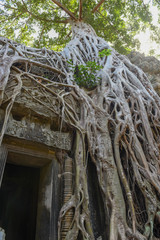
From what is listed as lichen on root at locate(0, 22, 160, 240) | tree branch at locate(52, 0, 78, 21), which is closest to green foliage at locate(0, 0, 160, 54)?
tree branch at locate(52, 0, 78, 21)

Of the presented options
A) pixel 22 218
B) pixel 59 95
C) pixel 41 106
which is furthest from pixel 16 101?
pixel 22 218

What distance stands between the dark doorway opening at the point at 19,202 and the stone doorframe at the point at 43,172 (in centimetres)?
99

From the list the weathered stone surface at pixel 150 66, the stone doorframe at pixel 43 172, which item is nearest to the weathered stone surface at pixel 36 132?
the stone doorframe at pixel 43 172

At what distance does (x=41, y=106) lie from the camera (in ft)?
7.88

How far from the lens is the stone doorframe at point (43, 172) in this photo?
199cm

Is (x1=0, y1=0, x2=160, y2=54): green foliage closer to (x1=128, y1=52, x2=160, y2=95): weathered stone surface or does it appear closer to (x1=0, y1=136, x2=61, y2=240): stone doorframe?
(x1=128, y1=52, x2=160, y2=95): weathered stone surface

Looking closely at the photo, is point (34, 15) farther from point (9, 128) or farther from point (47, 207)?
point (47, 207)

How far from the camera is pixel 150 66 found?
5090 mm

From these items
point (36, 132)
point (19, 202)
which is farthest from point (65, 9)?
point (19, 202)

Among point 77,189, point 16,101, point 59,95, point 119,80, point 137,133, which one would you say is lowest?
point 77,189

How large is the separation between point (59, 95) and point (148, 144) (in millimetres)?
1435

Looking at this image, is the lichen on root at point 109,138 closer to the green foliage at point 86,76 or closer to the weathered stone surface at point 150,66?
the green foliage at point 86,76

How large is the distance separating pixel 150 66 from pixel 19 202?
4.68 meters

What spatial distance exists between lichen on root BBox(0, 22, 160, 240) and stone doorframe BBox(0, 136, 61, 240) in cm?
16
